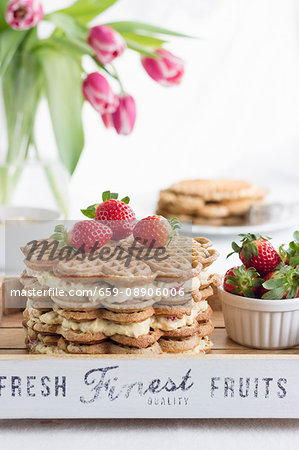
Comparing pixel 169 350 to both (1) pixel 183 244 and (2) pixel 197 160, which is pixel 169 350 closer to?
(1) pixel 183 244

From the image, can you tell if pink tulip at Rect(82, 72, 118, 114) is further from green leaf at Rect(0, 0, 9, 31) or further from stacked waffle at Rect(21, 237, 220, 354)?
stacked waffle at Rect(21, 237, 220, 354)

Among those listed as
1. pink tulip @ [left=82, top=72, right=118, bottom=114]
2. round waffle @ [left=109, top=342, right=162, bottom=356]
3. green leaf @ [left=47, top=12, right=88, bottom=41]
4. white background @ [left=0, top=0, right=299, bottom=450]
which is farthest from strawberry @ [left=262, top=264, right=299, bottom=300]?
Answer: white background @ [left=0, top=0, right=299, bottom=450]

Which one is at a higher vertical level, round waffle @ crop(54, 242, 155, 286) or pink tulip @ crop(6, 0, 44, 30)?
pink tulip @ crop(6, 0, 44, 30)

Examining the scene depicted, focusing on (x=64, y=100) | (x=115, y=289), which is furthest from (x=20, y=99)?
(x=115, y=289)

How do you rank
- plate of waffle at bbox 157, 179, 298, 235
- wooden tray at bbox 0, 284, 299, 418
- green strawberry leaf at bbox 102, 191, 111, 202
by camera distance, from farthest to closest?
plate of waffle at bbox 157, 179, 298, 235 → green strawberry leaf at bbox 102, 191, 111, 202 → wooden tray at bbox 0, 284, 299, 418

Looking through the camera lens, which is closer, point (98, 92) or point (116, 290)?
point (116, 290)

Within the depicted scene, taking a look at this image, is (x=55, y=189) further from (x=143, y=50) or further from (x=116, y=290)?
(x=116, y=290)

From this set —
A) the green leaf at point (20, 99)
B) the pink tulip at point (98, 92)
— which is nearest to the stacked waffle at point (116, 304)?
the pink tulip at point (98, 92)
